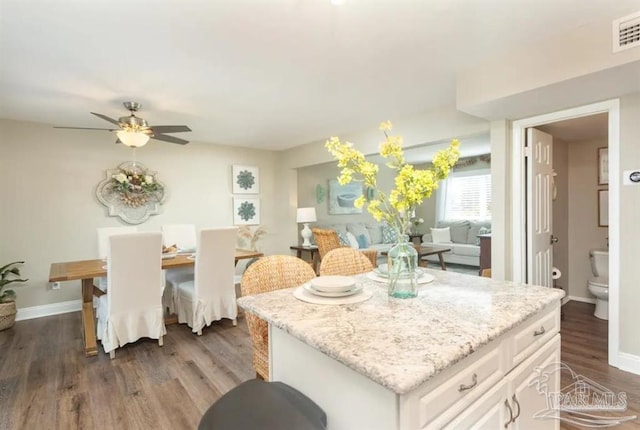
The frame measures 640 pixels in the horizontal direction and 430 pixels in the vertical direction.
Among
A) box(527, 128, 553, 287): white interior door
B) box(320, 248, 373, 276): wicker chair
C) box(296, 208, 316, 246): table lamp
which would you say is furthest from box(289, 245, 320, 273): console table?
box(320, 248, 373, 276): wicker chair

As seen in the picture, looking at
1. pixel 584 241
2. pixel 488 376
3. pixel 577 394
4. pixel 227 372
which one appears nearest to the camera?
pixel 488 376

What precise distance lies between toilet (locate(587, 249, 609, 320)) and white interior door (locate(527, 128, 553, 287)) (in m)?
0.62

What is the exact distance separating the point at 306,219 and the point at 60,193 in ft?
11.0

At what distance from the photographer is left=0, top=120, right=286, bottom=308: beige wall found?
3.68 m

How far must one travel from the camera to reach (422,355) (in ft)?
2.86

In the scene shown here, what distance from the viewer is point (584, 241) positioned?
4.09 meters

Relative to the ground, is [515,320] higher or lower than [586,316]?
higher

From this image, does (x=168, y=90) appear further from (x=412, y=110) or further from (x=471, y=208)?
(x=471, y=208)

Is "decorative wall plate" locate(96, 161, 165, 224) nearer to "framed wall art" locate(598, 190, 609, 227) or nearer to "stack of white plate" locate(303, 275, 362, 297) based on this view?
"stack of white plate" locate(303, 275, 362, 297)

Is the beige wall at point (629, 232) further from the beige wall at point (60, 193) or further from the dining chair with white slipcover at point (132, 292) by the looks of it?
the beige wall at point (60, 193)

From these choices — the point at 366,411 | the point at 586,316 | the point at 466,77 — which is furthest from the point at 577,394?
the point at 466,77

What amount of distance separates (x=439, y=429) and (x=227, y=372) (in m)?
1.96

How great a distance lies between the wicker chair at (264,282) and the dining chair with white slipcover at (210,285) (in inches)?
61.5

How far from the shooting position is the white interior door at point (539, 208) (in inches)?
116
